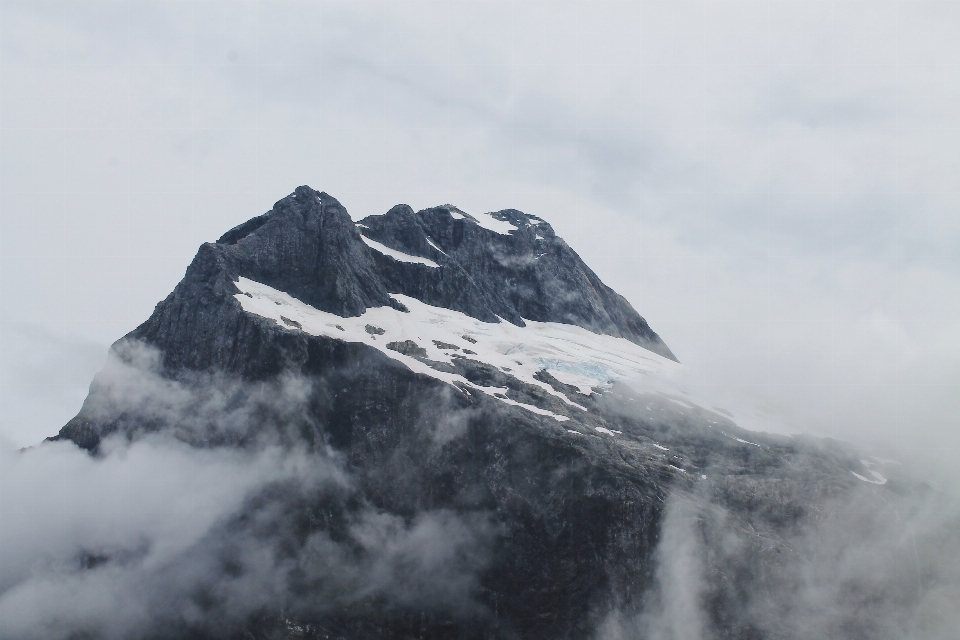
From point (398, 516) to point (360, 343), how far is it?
84.4 feet

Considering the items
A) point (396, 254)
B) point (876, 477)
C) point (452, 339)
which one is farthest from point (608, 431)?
point (396, 254)

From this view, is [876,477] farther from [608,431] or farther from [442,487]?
[442,487]

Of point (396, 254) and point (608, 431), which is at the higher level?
point (396, 254)

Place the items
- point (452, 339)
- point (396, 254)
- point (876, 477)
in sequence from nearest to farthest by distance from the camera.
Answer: point (876, 477) < point (452, 339) < point (396, 254)

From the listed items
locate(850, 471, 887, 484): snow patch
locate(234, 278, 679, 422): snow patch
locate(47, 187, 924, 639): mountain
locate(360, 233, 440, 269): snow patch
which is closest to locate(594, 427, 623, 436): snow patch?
locate(47, 187, 924, 639): mountain

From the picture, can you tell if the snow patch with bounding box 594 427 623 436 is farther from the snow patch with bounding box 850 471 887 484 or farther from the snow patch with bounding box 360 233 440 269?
the snow patch with bounding box 360 233 440 269

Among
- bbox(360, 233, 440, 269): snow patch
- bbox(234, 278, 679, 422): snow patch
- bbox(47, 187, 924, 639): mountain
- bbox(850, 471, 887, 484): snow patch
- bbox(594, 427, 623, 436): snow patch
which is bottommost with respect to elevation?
bbox(47, 187, 924, 639): mountain

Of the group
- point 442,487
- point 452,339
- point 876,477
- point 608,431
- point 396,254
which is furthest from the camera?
point 396,254

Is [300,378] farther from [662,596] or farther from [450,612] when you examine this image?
[662,596]

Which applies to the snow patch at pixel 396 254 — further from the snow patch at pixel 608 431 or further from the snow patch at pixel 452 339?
the snow patch at pixel 608 431

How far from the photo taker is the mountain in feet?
387

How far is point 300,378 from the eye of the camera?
134m

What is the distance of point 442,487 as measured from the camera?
127 m

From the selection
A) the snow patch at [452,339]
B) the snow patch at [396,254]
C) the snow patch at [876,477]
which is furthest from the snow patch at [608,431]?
the snow patch at [396,254]
